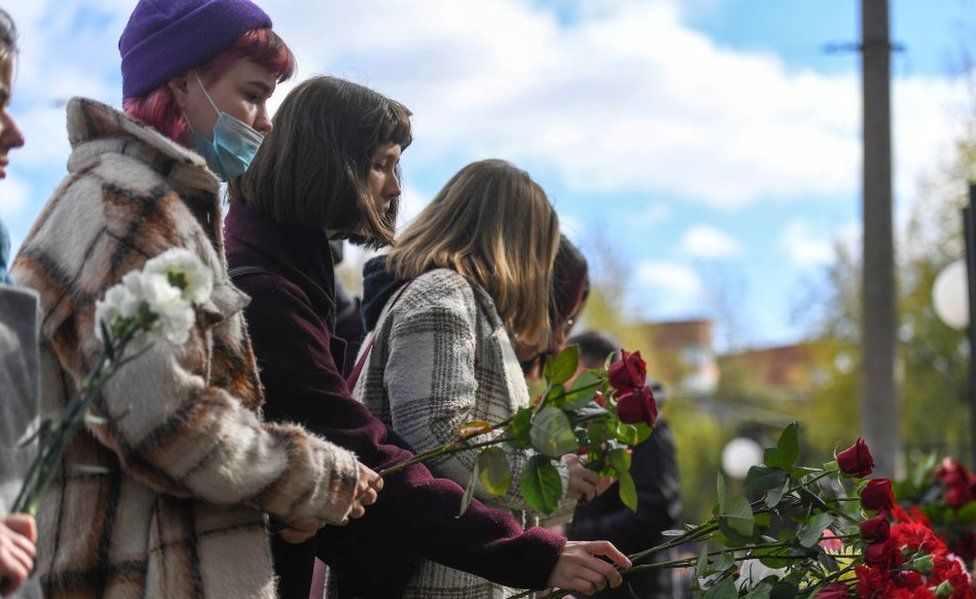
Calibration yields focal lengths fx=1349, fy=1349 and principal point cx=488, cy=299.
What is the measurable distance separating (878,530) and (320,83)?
5.06 feet

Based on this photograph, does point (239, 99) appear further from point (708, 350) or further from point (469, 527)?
point (708, 350)

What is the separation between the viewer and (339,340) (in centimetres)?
282

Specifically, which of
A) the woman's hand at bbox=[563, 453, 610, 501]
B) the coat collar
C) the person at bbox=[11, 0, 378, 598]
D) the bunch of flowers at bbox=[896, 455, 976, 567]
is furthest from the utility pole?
the coat collar

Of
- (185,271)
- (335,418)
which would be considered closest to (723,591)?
(335,418)

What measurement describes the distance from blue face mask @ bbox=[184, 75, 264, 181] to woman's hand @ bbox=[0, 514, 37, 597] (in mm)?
870

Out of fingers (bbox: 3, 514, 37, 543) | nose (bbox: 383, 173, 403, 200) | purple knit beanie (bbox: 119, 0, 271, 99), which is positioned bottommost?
fingers (bbox: 3, 514, 37, 543)

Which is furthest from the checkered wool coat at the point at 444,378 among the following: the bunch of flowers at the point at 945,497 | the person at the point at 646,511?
the bunch of flowers at the point at 945,497

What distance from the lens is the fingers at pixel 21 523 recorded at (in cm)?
175

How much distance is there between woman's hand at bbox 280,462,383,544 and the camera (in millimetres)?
2270

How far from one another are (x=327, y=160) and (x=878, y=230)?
5.64 m

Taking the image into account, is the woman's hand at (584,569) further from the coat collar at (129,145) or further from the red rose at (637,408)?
the coat collar at (129,145)

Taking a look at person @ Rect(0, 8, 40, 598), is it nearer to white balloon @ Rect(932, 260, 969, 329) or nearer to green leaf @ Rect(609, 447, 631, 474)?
green leaf @ Rect(609, 447, 631, 474)

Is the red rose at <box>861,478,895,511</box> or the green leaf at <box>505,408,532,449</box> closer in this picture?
the green leaf at <box>505,408,532,449</box>

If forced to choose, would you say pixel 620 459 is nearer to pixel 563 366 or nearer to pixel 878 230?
pixel 563 366
